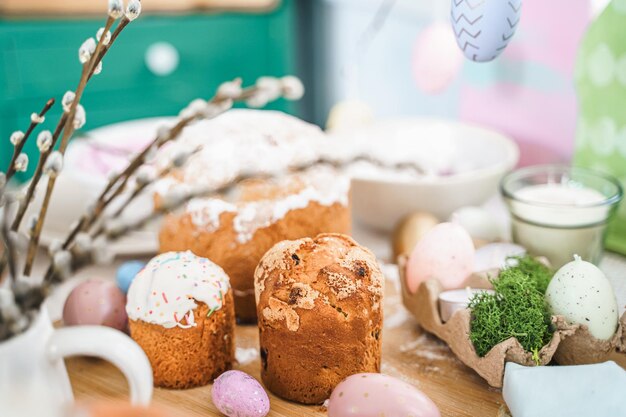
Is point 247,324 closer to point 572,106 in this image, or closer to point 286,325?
point 286,325

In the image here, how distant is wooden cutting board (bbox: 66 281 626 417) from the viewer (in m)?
0.79

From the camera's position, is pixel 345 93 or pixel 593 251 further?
pixel 345 93

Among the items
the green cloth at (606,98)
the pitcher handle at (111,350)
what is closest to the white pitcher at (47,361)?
the pitcher handle at (111,350)

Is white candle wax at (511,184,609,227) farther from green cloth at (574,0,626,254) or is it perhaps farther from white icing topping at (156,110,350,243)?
white icing topping at (156,110,350,243)

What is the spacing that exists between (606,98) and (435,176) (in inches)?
12.4

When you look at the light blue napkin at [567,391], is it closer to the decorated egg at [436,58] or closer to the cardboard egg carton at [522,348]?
the cardboard egg carton at [522,348]

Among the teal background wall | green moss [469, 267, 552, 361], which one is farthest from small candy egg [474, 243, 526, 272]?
the teal background wall

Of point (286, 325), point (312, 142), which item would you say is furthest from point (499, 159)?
point (286, 325)

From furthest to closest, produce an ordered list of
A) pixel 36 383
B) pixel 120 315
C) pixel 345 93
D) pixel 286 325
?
pixel 345 93, pixel 120 315, pixel 286 325, pixel 36 383

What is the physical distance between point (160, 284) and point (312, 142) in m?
0.35

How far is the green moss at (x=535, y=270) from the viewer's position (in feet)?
2.78

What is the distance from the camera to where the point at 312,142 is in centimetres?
104

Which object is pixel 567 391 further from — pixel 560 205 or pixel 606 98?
pixel 606 98

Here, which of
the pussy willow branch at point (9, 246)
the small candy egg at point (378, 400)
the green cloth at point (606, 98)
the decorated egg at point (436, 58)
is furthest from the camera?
the decorated egg at point (436, 58)
